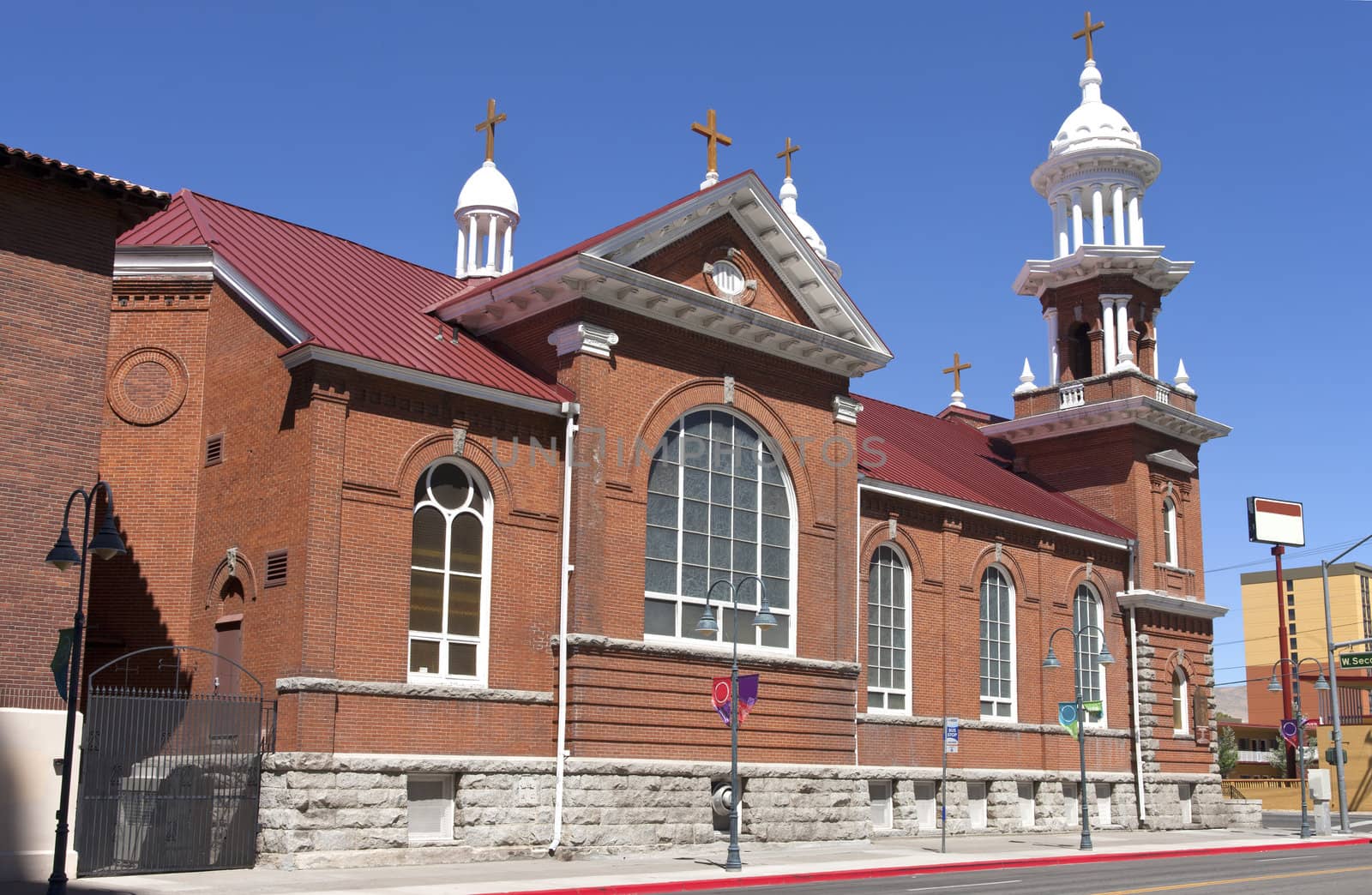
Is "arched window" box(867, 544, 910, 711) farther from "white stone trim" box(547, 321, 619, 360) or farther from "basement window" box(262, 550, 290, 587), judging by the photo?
"basement window" box(262, 550, 290, 587)

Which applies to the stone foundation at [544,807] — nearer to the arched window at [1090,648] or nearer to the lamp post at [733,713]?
the lamp post at [733,713]

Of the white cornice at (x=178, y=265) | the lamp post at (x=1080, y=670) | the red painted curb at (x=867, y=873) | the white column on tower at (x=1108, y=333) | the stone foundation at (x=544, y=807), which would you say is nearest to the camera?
the red painted curb at (x=867, y=873)

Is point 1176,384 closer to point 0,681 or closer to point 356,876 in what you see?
point 356,876

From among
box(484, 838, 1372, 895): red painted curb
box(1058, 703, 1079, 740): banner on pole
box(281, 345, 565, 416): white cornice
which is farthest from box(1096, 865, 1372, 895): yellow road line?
box(281, 345, 565, 416): white cornice

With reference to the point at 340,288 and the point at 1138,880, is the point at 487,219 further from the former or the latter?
the point at 1138,880

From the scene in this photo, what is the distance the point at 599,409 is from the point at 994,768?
54.6ft

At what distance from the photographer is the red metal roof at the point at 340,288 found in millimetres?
25719

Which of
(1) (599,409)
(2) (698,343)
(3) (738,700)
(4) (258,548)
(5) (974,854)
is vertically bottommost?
(5) (974,854)

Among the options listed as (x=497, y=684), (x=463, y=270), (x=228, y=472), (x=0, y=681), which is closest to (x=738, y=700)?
(x=497, y=684)

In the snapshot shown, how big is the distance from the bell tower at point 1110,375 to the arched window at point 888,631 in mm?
11972

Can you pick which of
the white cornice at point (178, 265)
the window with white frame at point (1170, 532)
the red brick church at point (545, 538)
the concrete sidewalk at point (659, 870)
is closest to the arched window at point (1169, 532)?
the window with white frame at point (1170, 532)

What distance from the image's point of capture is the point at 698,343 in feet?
98.9

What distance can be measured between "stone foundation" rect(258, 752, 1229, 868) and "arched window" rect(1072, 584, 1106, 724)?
327 inches

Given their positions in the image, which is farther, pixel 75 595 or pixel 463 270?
pixel 463 270
